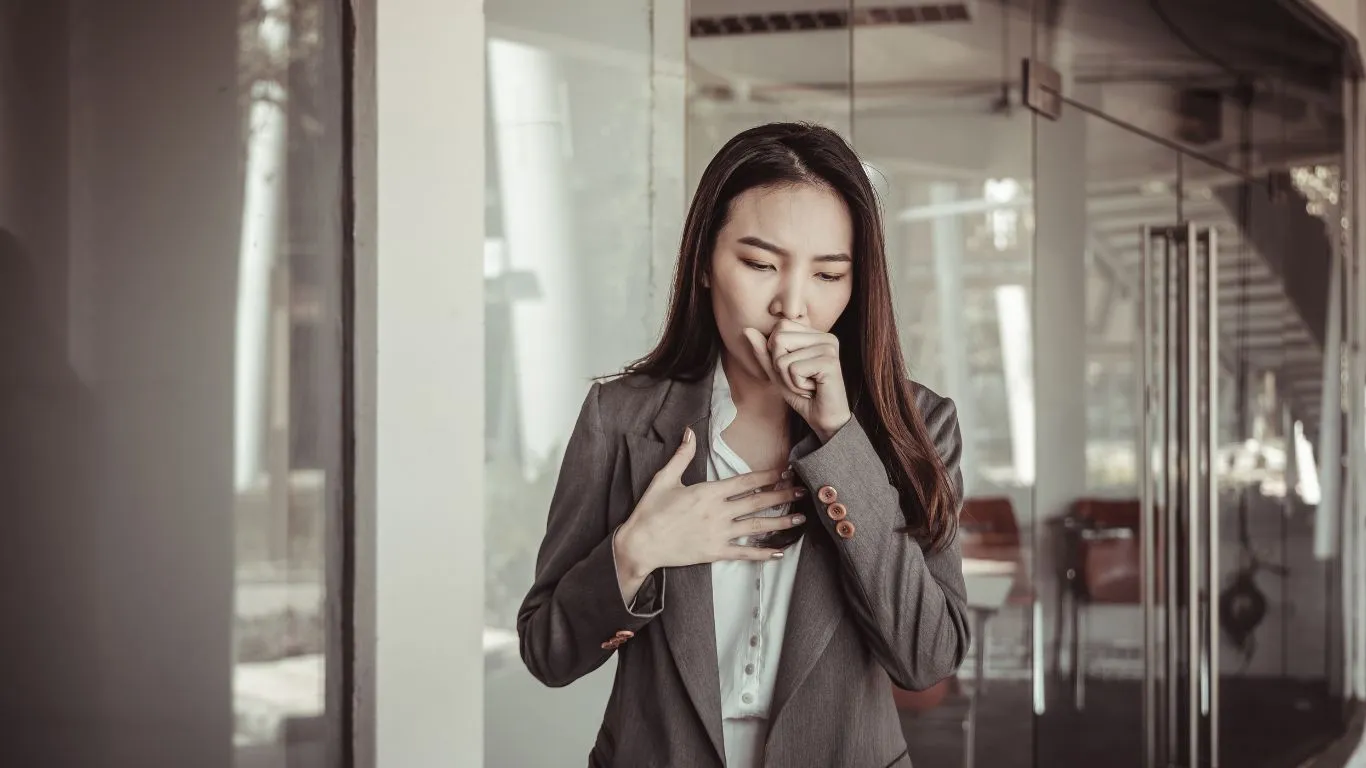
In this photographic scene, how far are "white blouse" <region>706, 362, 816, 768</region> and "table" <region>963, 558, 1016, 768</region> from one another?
2.85m

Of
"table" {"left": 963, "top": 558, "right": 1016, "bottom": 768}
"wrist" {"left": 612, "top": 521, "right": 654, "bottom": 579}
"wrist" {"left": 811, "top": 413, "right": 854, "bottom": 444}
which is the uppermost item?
"wrist" {"left": 811, "top": 413, "right": 854, "bottom": 444}

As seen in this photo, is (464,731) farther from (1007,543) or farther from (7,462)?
(1007,543)

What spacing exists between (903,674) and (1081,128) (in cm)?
366

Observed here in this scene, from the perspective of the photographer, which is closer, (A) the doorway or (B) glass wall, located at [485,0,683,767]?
(B) glass wall, located at [485,0,683,767]

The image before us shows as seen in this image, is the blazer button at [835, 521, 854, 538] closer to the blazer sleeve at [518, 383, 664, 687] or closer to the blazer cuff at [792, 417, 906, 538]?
the blazer cuff at [792, 417, 906, 538]

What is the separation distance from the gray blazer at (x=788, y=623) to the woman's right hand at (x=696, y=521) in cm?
3

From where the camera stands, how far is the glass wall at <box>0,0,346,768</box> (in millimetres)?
1838

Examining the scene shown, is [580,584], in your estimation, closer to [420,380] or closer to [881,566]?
[881,566]

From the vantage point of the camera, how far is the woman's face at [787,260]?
1.25 meters

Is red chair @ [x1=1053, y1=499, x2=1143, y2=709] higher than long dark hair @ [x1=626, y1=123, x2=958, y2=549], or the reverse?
long dark hair @ [x1=626, y1=123, x2=958, y2=549]

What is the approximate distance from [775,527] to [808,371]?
6.3 inches

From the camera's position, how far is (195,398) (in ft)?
6.58

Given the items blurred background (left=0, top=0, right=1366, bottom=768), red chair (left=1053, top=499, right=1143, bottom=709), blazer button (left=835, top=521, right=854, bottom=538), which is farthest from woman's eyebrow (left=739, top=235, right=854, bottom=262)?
red chair (left=1053, top=499, right=1143, bottom=709)

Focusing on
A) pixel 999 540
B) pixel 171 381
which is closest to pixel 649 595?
pixel 171 381
